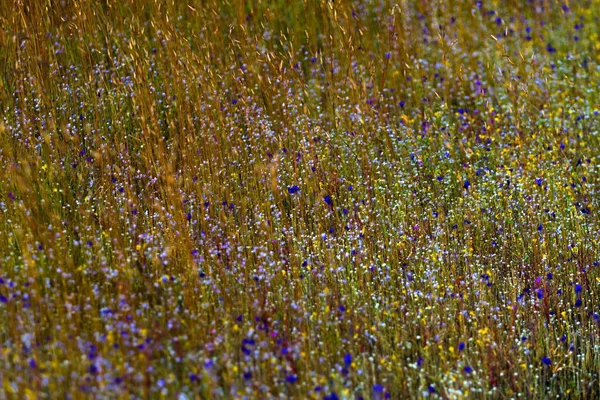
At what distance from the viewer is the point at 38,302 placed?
2963mm

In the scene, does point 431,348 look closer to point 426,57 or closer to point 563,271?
point 563,271

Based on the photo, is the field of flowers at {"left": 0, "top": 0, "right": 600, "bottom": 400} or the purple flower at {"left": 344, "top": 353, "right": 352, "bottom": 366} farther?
the field of flowers at {"left": 0, "top": 0, "right": 600, "bottom": 400}

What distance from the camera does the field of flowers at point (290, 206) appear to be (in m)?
2.97

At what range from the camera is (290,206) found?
4.16m

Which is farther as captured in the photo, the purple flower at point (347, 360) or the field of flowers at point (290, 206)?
the field of flowers at point (290, 206)

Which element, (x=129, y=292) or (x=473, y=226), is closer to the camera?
(x=129, y=292)

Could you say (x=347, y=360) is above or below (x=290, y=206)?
below

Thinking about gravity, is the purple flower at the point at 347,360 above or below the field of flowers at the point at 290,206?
below

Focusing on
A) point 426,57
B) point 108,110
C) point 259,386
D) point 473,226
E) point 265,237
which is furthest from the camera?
point 426,57

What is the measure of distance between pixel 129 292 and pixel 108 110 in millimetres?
1763

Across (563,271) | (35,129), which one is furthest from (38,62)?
(563,271)

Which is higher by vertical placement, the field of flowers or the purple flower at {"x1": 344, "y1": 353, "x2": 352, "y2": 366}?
the field of flowers

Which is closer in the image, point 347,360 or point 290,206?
point 347,360

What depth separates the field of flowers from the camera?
2.97 metres
